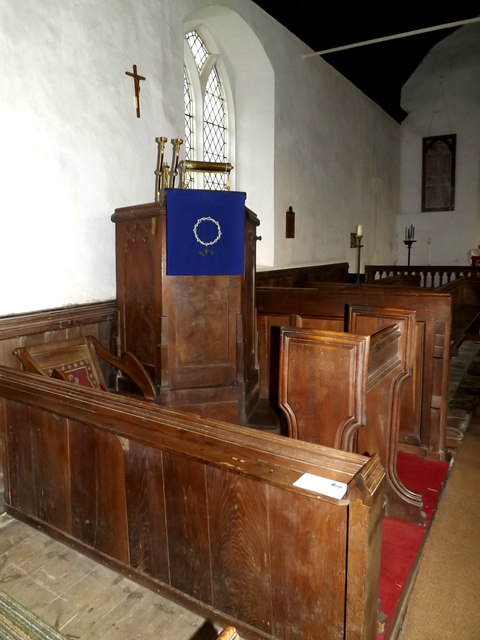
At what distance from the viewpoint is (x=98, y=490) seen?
6.17 ft

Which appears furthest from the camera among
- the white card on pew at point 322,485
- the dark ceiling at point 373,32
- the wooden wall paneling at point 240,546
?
the dark ceiling at point 373,32

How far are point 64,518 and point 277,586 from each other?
106 centimetres

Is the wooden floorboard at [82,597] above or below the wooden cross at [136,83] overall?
below

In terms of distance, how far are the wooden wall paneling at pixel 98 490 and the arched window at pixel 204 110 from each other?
3.44 meters

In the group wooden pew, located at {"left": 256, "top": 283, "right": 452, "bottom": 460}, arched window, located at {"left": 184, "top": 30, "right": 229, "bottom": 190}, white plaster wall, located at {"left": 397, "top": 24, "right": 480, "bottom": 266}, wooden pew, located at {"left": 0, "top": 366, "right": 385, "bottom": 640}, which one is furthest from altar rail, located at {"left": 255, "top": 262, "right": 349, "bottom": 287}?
white plaster wall, located at {"left": 397, "top": 24, "right": 480, "bottom": 266}

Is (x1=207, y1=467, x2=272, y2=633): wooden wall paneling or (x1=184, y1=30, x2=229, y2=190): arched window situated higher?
(x1=184, y1=30, x2=229, y2=190): arched window

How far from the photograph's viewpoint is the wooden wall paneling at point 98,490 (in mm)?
1807

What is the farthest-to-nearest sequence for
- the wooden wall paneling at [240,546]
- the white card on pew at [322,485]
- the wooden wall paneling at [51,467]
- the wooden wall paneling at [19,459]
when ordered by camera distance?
the wooden wall paneling at [19,459] < the wooden wall paneling at [51,467] < the wooden wall paneling at [240,546] < the white card on pew at [322,485]

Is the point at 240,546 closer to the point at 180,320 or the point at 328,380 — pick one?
the point at 328,380

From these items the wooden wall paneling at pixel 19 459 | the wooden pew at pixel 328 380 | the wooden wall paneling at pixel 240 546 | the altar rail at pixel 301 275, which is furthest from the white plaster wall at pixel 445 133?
the wooden wall paneling at pixel 240 546

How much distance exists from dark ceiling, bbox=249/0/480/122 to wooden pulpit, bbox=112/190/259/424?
360 centimetres

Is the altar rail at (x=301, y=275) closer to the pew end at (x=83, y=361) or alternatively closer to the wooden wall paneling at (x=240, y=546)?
the pew end at (x=83, y=361)

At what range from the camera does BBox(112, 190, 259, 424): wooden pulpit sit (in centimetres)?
307

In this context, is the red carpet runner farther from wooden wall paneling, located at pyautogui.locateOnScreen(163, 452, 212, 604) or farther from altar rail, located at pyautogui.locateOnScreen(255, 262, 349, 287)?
altar rail, located at pyautogui.locateOnScreen(255, 262, 349, 287)
